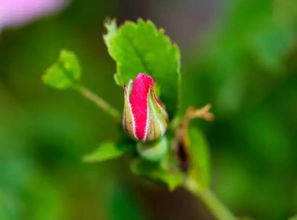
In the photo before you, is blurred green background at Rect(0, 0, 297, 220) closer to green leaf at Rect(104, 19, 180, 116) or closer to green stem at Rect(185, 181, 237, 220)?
green stem at Rect(185, 181, 237, 220)

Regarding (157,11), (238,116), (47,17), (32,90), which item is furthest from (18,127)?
(157,11)

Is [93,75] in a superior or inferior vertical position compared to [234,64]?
superior

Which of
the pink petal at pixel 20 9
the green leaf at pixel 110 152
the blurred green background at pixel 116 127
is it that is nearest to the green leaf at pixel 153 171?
the green leaf at pixel 110 152

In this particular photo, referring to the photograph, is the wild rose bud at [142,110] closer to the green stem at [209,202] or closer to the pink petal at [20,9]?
the green stem at [209,202]

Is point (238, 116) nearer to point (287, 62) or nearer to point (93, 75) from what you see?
point (287, 62)

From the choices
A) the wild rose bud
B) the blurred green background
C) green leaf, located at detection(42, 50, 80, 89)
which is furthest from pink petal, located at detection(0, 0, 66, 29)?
the wild rose bud

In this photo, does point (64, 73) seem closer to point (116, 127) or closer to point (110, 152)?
point (110, 152)

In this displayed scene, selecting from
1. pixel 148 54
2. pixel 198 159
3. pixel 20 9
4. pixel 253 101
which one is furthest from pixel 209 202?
pixel 20 9
